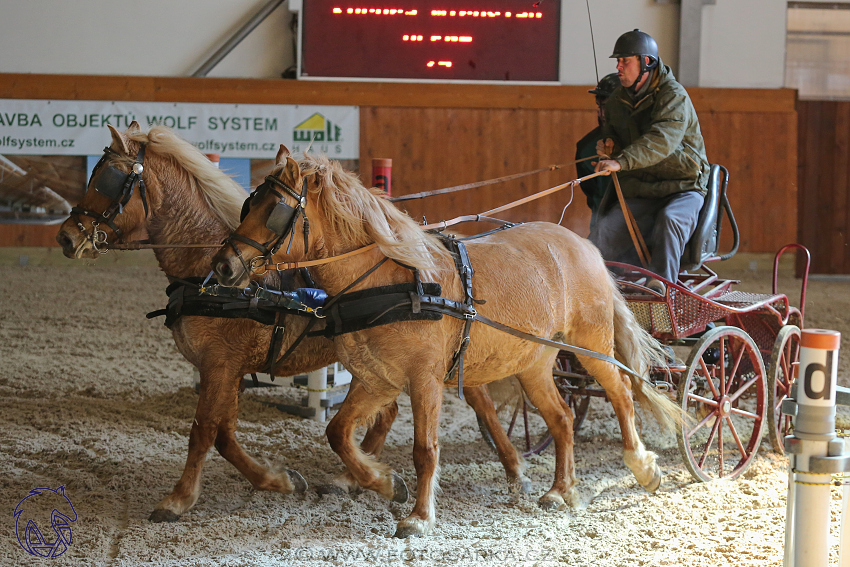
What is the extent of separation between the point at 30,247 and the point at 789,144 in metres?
10.5

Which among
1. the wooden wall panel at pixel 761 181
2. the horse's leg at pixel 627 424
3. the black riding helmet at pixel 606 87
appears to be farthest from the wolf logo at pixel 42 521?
the wooden wall panel at pixel 761 181

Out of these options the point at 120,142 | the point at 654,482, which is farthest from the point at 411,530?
the point at 120,142

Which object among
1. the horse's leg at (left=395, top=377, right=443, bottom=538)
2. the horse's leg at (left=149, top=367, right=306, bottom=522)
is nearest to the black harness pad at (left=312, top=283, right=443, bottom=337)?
the horse's leg at (left=395, top=377, right=443, bottom=538)

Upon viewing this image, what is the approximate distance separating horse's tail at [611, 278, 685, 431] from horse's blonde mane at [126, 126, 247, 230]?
5.93ft

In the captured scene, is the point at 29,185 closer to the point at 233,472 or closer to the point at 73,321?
the point at 73,321

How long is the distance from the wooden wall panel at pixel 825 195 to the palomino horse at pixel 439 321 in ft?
29.9

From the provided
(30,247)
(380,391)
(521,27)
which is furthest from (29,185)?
(380,391)

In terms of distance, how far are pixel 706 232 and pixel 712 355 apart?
679mm

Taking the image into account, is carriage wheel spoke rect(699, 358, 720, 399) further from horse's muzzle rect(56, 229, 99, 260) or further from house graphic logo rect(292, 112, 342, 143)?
house graphic logo rect(292, 112, 342, 143)

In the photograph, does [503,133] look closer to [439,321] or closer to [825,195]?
[825,195]

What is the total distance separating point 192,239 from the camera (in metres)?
3.40

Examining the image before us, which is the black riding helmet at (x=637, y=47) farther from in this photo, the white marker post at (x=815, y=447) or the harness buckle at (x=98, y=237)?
the harness buckle at (x=98, y=237)

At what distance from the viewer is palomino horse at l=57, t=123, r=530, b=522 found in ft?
10.8

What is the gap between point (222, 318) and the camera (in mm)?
3363
